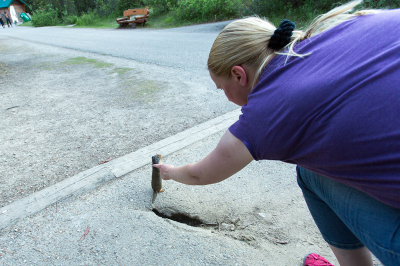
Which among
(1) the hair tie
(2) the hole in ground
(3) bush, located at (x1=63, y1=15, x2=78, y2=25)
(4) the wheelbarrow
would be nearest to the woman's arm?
(1) the hair tie

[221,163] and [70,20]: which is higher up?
[221,163]

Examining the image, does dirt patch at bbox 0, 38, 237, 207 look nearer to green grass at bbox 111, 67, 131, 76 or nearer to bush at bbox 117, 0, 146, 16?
green grass at bbox 111, 67, 131, 76

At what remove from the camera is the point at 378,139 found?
3.14 feet

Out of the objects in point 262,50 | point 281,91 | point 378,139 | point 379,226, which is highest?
point 262,50

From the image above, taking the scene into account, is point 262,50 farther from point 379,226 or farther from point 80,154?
point 80,154

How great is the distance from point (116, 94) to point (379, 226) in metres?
4.68

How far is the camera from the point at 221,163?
1265mm

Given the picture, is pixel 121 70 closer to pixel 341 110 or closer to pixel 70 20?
pixel 341 110

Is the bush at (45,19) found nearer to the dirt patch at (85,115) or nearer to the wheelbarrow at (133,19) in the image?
the wheelbarrow at (133,19)

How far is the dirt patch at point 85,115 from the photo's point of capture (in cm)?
305

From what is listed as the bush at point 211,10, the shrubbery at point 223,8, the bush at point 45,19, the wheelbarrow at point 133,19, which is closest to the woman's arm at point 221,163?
the shrubbery at point 223,8

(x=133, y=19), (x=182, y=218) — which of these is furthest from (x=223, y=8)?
(x=182, y=218)

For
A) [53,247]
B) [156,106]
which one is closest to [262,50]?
[53,247]

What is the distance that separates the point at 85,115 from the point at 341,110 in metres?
3.95
